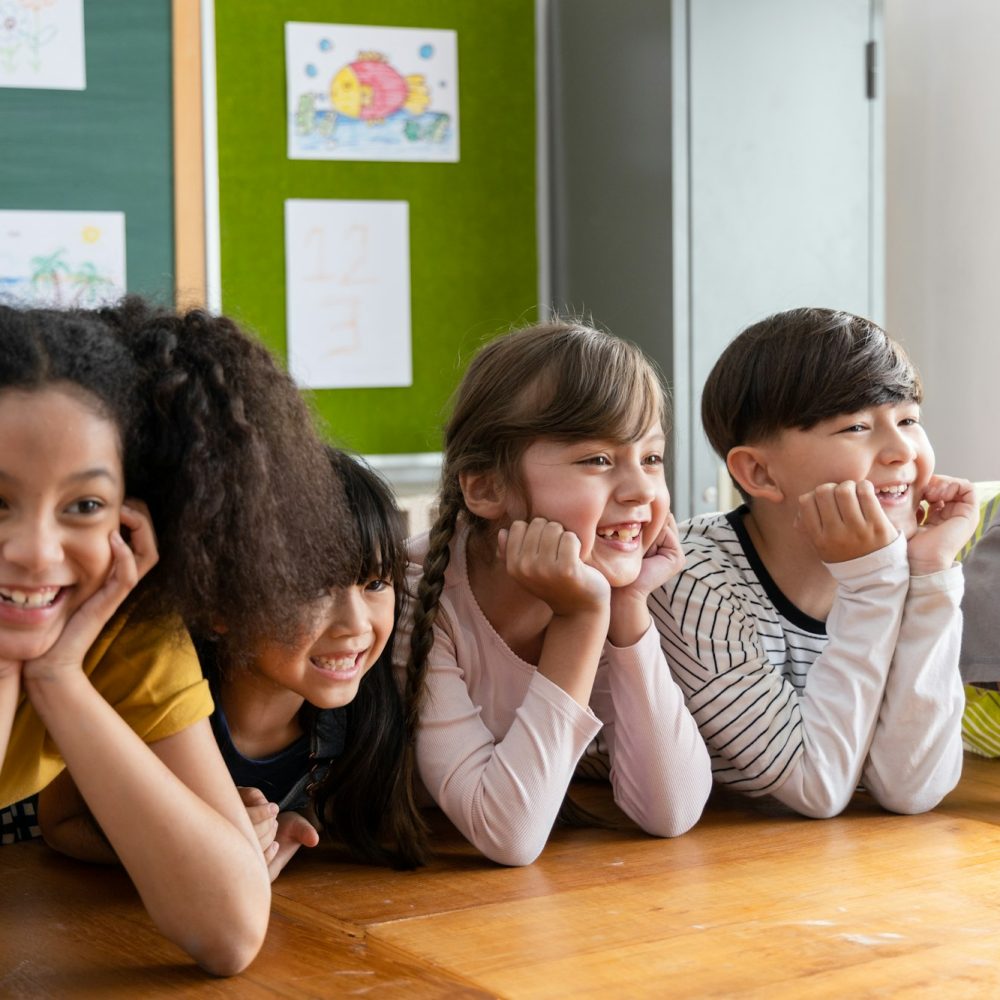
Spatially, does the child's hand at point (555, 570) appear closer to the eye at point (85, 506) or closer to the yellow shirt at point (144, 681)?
the yellow shirt at point (144, 681)

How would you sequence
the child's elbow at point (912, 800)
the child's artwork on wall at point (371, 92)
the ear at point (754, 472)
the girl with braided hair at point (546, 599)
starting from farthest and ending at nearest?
the child's artwork on wall at point (371, 92), the ear at point (754, 472), the child's elbow at point (912, 800), the girl with braided hair at point (546, 599)

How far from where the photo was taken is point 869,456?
4.82ft

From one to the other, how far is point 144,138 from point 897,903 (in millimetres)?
2498

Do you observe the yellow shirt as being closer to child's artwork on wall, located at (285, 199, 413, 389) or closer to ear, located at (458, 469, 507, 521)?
ear, located at (458, 469, 507, 521)

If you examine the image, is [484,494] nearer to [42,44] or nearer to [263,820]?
[263,820]

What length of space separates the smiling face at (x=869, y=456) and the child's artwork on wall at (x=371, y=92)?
78.0 inches

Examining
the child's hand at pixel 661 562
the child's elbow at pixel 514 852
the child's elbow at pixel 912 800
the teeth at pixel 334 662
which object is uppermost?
the child's hand at pixel 661 562

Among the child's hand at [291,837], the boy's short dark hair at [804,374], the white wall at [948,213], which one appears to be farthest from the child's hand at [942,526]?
the white wall at [948,213]

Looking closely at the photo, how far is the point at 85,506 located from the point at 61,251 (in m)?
2.21

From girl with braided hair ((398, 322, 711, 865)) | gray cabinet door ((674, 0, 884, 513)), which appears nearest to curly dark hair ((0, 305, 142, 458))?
girl with braided hair ((398, 322, 711, 865))

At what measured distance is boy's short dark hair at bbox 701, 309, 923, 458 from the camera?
58.1 inches

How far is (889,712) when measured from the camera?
56.1 inches

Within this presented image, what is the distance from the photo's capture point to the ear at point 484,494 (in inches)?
54.5

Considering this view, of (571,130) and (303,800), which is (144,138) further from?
(303,800)
